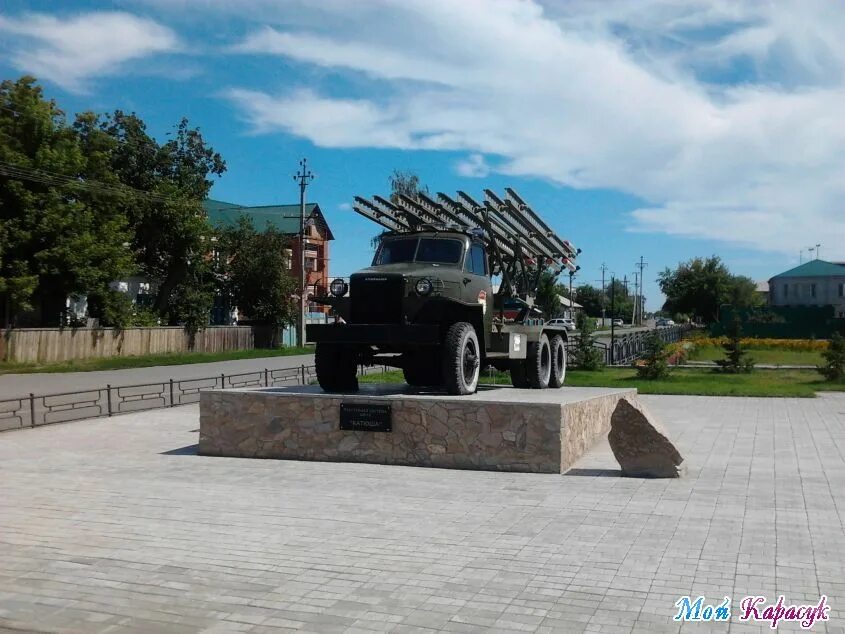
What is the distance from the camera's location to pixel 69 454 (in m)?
12.3

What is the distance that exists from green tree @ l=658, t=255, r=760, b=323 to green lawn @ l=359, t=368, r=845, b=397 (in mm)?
40265

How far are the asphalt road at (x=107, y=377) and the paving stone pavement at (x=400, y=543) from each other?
14027 mm

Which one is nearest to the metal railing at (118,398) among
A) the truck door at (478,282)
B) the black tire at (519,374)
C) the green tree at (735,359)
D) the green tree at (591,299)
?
the truck door at (478,282)

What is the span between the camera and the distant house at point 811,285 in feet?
257

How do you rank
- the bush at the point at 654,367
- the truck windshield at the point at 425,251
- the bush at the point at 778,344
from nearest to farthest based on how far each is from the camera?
the truck windshield at the point at 425,251, the bush at the point at 654,367, the bush at the point at 778,344

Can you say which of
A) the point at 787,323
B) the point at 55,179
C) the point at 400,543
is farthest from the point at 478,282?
the point at 787,323

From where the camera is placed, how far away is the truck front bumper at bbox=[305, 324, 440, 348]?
1152 cm

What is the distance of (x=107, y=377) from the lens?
29.6 m

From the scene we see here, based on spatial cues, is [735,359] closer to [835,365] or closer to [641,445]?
[835,365]

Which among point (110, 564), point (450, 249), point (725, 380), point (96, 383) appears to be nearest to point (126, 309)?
point (96, 383)

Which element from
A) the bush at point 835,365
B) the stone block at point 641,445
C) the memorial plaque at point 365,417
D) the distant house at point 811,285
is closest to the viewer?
the stone block at point 641,445

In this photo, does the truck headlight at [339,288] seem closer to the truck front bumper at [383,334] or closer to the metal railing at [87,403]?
the truck front bumper at [383,334]

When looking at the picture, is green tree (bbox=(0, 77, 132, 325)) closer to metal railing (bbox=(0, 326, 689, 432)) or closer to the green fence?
metal railing (bbox=(0, 326, 689, 432))

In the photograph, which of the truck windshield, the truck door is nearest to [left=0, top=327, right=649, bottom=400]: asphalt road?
the truck windshield
